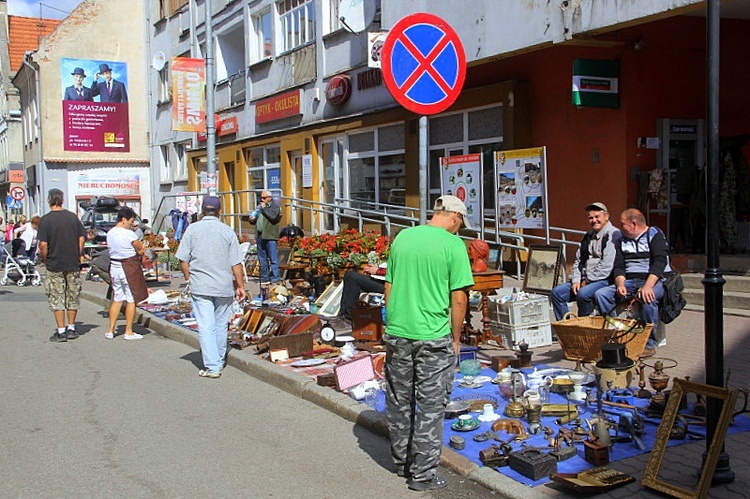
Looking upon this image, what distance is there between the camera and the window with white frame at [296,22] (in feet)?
67.3

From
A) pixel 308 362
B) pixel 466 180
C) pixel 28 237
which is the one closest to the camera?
pixel 308 362

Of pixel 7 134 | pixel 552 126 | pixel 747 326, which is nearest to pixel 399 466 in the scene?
pixel 747 326

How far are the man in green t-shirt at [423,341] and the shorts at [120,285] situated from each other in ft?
21.5

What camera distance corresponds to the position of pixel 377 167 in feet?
59.8

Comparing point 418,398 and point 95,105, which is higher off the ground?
point 95,105

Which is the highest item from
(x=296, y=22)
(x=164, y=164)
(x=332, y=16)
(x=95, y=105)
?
(x=296, y=22)

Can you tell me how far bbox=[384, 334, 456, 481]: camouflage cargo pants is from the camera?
4.99m

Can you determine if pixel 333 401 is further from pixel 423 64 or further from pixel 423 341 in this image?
pixel 423 64

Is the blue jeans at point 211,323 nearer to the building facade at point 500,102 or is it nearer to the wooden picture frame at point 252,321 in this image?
the wooden picture frame at point 252,321

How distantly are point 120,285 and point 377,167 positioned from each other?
8.77 meters

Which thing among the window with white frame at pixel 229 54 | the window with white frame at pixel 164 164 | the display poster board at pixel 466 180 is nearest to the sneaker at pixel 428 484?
the display poster board at pixel 466 180

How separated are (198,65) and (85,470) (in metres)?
15.1

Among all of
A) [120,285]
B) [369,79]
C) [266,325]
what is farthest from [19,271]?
[266,325]

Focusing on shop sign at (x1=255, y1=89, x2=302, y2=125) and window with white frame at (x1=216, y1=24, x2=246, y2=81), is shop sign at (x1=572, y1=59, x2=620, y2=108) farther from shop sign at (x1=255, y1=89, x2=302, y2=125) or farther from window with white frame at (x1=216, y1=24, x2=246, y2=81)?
window with white frame at (x1=216, y1=24, x2=246, y2=81)
